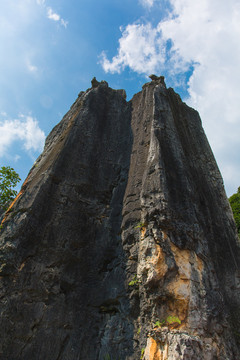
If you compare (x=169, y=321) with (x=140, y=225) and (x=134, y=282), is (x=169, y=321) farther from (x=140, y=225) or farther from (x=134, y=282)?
(x=140, y=225)

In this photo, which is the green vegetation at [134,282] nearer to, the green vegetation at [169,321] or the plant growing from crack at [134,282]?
the plant growing from crack at [134,282]

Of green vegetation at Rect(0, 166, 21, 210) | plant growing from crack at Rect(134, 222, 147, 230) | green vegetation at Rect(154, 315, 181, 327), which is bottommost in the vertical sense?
green vegetation at Rect(154, 315, 181, 327)

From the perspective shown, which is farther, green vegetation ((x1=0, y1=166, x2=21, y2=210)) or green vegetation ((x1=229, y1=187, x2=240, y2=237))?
green vegetation ((x1=229, y1=187, x2=240, y2=237))

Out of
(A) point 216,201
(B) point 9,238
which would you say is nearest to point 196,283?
(A) point 216,201

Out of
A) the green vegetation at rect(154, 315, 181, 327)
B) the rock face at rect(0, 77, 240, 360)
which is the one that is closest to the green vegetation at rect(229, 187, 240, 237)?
the rock face at rect(0, 77, 240, 360)

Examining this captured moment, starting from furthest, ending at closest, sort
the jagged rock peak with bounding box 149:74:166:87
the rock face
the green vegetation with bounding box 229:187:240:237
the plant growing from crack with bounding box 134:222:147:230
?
the green vegetation with bounding box 229:187:240:237, the jagged rock peak with bounding box 149:74:166:87, the plant growing from crack with bounding box 134:222:147:230, the rock face

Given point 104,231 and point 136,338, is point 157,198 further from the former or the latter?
point 136,338

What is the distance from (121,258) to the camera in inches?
257

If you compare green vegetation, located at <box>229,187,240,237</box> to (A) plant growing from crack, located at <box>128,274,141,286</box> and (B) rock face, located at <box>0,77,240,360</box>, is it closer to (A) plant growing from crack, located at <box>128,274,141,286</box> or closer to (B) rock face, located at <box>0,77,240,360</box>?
(B) rock face, located at <box>0,77,240,360</box>

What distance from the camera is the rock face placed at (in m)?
4.89

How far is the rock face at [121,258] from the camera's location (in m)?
4.89

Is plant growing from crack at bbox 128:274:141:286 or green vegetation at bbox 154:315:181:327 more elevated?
plant growing from crack at bbox 128:274:141:286

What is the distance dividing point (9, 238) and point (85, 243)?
1.95 m

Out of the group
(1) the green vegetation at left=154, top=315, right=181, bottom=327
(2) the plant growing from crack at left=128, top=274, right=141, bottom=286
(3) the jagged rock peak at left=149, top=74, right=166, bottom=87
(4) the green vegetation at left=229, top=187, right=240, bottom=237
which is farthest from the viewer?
(4) the green vegetation at left=229, top=187, right=240, bottom=237
